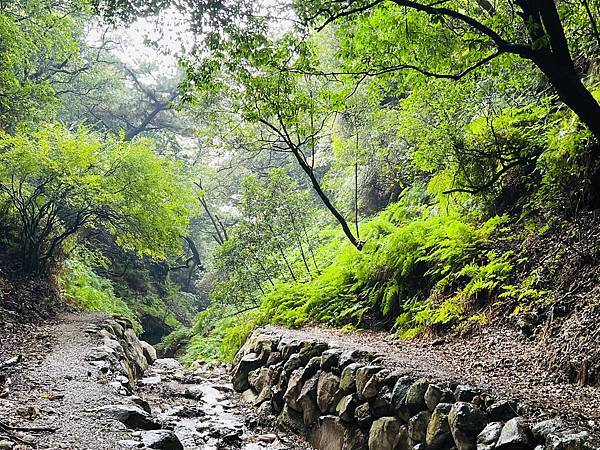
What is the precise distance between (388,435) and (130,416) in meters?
2.57

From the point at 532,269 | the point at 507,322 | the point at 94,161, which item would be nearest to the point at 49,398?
the point at 507,322

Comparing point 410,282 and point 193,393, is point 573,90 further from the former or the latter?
point 193,393

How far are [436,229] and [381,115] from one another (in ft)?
12.8

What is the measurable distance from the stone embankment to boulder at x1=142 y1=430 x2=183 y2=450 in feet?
5.82

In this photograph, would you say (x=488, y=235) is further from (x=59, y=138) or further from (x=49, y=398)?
(x=59, y=138)

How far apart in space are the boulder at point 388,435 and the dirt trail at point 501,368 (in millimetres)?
510

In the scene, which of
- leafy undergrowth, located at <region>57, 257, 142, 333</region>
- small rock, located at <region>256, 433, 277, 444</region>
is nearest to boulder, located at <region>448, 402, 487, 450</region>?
small rock, located at <region>256, 433, 277, 444</region>

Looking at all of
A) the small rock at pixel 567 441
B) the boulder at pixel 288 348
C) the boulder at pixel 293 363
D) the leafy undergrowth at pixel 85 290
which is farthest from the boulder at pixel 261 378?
the leafy undergrowth at pixel 85 290

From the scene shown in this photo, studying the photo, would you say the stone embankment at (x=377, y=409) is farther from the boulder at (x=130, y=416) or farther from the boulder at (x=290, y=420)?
the boulder at (x=130, y=416)

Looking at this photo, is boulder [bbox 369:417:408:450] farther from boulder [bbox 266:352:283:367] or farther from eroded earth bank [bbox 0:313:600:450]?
boulder [bbox 266:352:283:367]

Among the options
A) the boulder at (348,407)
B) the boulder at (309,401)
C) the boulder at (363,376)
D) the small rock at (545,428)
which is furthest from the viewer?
the boulder at (309,401)

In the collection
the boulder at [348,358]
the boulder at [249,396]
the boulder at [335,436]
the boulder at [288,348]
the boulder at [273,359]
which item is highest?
the boulder at [288,348]

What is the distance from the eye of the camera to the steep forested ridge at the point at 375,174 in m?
4.70

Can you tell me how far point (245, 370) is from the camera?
866cm
